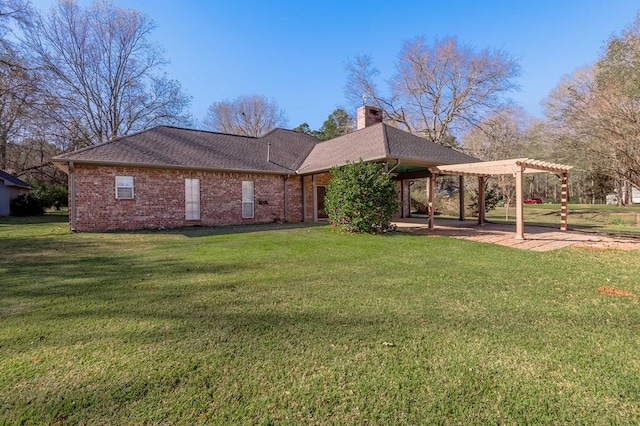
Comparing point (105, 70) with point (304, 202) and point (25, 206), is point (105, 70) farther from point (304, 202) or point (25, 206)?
point (304, 202)

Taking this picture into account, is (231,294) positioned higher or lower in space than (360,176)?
lower

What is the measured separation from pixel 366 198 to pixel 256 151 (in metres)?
8.17

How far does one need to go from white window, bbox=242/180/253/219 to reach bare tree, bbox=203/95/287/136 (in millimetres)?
22583

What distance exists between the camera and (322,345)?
272 centimetres

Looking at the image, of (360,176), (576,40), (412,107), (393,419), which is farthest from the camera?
(412,107)

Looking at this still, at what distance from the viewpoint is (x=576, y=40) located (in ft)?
39.3

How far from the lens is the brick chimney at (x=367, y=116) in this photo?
16.9 meters

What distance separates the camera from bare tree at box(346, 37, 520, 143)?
2320cm

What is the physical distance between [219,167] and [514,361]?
41.9ft

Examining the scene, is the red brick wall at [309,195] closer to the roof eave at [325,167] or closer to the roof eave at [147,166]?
the roof eave at [325,167]

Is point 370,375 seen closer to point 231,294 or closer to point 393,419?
point 393,419

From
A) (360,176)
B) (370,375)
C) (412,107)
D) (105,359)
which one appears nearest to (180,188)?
(360,176)

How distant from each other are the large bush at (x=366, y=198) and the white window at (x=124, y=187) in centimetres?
810

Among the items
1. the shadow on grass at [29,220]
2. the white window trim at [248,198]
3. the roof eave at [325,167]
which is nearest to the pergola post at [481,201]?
the roof eave at [325,167]
